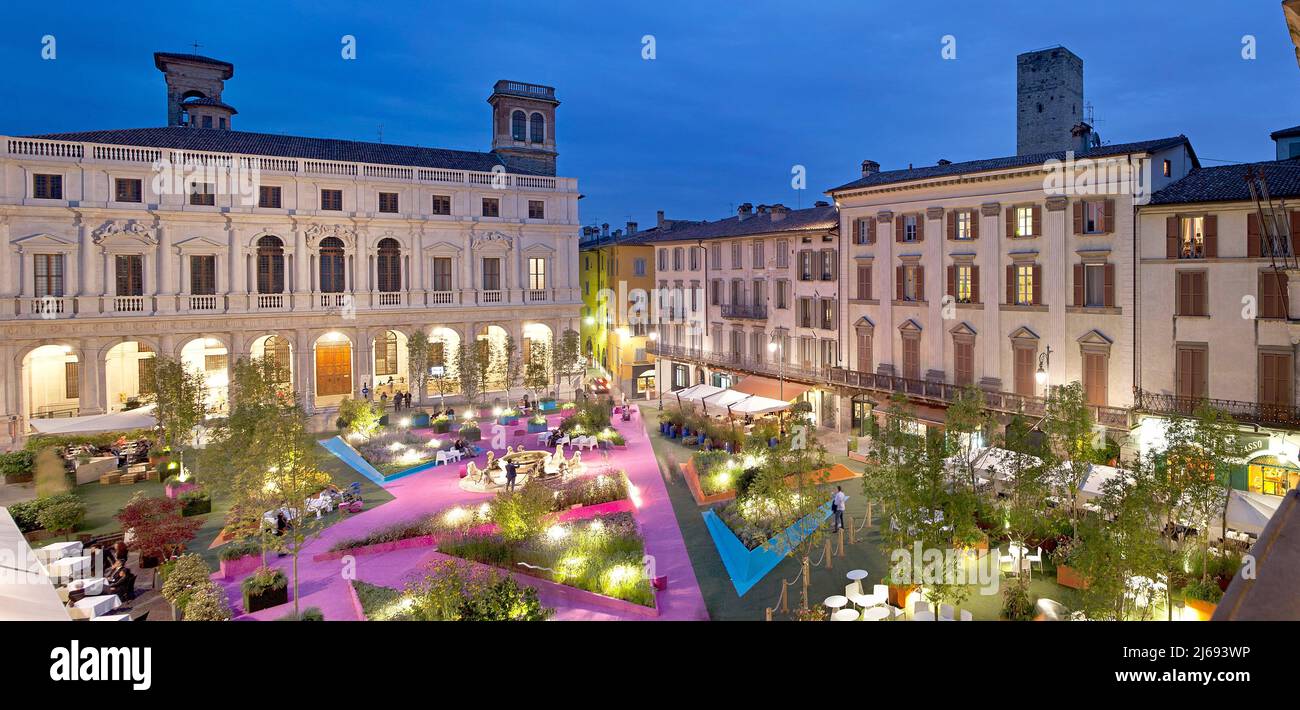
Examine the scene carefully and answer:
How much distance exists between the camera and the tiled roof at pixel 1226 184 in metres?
25.6

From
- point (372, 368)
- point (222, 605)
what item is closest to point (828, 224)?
point (372, 368)

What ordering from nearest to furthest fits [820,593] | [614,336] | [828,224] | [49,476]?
[820,593] < [49,476] < [828,224] < [614,336]

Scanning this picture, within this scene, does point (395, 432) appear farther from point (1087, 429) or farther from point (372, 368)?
point (1087, 429)

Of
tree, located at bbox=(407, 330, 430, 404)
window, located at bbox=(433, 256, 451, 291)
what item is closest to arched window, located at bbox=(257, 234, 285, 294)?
tree, located at bbox=(407, 330, 430, 404)

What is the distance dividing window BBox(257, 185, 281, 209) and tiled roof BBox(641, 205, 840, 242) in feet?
90.5

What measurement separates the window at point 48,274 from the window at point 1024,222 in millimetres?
50319

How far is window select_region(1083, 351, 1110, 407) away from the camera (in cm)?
3026

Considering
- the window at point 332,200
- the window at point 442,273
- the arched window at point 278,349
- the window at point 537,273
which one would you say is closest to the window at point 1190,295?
the window at point 537,273

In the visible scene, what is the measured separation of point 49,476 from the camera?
28.0m

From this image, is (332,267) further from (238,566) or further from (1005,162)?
(1005,162)

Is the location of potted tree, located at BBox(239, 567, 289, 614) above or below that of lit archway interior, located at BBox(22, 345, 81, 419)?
below

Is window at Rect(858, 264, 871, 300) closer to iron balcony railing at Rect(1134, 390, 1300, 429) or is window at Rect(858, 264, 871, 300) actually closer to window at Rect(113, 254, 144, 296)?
iron balcony railing at Rect(1134, 390, 1300, 429)
